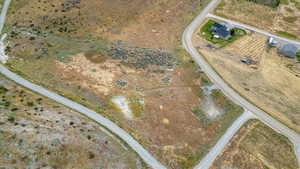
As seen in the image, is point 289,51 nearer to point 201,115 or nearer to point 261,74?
point 261,74

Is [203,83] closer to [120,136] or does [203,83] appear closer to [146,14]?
[120,136]

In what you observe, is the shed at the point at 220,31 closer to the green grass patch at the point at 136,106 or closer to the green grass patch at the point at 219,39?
the green grass patch at the point at 219,39

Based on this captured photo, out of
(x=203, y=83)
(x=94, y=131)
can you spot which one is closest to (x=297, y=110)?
(x=203, y=83)

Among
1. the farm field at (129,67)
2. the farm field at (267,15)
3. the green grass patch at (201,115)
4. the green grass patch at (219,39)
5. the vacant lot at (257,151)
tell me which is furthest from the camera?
the farm field at (267,15)

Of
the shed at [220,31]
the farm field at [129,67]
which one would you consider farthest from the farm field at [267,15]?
the farm field at [129,67]

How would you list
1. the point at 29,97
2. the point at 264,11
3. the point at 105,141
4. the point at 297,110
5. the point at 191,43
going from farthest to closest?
the point at 264,11, the point at 191,43, the point at 297,110, the point at 29,97, the point at 105,141

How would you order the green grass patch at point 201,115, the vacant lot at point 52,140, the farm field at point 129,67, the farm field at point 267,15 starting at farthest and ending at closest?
the farm field at point 267,15, the green grass patch at point 201,115, the farm field at point 129,67, the vacant lot at point 52,140

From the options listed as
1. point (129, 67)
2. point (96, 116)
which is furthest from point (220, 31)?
point (96, 116)
